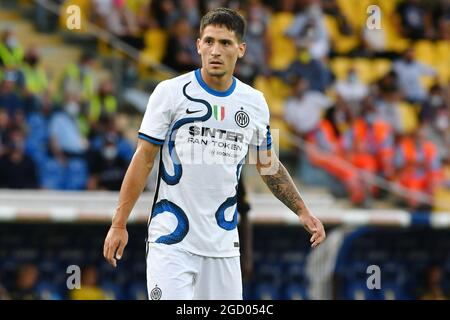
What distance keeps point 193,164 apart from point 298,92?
920 cm

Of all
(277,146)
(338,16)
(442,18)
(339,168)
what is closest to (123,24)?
(277,146)

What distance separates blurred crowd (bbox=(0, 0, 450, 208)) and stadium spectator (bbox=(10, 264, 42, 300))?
1.07 m

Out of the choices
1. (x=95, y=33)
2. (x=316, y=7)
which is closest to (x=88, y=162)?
(x=95, y=33)

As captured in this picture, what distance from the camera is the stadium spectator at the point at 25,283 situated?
507 inches

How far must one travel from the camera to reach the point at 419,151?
15461 millimetres

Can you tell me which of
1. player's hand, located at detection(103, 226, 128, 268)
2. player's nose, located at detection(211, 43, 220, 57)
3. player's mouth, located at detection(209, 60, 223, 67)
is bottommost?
player's hand, located at detection(103, 226, 128, 268)

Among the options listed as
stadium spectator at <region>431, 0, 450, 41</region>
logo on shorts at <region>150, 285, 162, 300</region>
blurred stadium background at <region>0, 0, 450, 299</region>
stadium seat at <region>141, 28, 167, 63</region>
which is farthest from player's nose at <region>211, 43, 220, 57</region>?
stadium spectator at <region>431, 0, 450, 41</region>

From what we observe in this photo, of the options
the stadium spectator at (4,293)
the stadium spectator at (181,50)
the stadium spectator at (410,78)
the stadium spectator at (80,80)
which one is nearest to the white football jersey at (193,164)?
the stadium spectator at (4,293)

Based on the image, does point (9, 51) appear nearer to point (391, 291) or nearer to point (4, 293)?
point (4, 293)

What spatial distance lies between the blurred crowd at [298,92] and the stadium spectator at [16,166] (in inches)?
0.5

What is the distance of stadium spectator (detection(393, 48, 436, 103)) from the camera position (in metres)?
17.4

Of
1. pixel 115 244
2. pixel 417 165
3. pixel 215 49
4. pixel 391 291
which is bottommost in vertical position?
pixel 391 291

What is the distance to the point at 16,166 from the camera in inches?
494

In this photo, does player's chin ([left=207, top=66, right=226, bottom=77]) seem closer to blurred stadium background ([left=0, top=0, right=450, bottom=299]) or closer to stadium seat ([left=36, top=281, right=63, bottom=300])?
blurred stadium background ([left=0, top=0, right=450, bottom=299])
